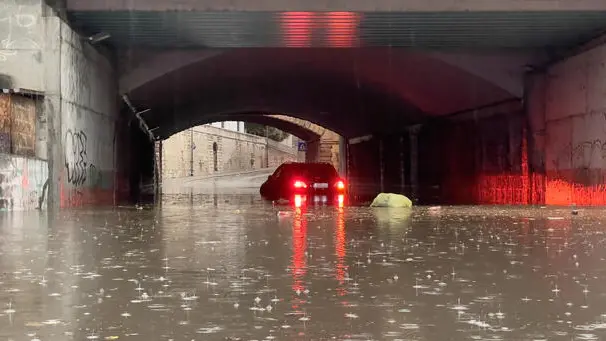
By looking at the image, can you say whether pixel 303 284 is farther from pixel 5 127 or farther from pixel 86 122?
pixel 86 122

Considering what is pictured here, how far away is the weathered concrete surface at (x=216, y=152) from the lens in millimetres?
73000

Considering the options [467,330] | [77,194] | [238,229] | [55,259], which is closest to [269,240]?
[238,229]

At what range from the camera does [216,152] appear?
8388cm

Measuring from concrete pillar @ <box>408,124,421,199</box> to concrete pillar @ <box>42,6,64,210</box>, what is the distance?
20.1 m

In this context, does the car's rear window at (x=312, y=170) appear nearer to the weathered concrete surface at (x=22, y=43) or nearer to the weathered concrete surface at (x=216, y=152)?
the weathered concrete surface at (x=22, y=43)

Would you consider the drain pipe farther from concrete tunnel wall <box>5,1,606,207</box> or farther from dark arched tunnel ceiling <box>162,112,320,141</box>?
dark arched tunnel ceiling <box>162,112,320,141</box>

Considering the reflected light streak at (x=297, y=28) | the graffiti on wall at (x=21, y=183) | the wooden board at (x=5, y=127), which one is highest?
the reflected light streak at (x=297, y=28)

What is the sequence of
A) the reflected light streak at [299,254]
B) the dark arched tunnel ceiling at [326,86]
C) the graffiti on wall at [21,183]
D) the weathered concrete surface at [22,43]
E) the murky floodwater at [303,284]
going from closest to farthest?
1. the murky floodwater at [303,284]
2. the reflected light streak at [299,254]
3. the graffiti on wall at [21,183]
4. the weathered concrete surface at [22,43]
5. the dark arched tunnel ceiling at [326,86]

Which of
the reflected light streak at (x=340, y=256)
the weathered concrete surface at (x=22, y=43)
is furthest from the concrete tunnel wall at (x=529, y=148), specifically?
the weathered concrete surface at (x=22, y=43)

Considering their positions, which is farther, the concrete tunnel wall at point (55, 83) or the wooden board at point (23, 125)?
the concrete tunnel wall at point (55, 83)

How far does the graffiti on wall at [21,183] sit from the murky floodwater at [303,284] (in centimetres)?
584

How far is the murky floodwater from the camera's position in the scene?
439 cm

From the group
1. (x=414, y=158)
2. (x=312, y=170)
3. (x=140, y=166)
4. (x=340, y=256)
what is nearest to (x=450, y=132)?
(x=414, y=158)

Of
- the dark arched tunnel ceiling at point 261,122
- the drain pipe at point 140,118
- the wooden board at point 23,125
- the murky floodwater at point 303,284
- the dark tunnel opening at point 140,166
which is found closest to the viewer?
the murky floodwater at point 303,284
